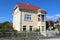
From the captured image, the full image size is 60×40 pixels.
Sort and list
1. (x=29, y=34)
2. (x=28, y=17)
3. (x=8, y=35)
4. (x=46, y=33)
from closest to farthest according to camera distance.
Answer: (x=8, y=35)
(x=29, y=34)
(x=46, y=33)
(x=28, y=17)

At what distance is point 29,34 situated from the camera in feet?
99.2

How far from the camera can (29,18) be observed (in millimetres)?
38469

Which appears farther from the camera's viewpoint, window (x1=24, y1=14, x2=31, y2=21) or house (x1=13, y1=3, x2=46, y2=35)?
window (x1=24, y1=14, x2=31, y2=21)

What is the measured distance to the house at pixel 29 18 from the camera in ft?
122

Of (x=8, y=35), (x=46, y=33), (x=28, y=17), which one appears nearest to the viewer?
(x=8, y=35)

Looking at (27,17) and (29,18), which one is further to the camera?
(29,18)

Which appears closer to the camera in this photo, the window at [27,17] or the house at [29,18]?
the house at [29,18]

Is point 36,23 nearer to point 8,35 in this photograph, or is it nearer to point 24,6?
point 24,6

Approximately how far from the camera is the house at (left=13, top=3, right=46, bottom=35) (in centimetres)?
3725

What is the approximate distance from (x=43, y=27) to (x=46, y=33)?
13.2 feet

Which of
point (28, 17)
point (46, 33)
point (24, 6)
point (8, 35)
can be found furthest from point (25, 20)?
point (8, 35)

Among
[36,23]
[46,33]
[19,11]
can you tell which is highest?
[19,11]

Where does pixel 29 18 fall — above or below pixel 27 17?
below

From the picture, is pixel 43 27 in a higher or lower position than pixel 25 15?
lower
